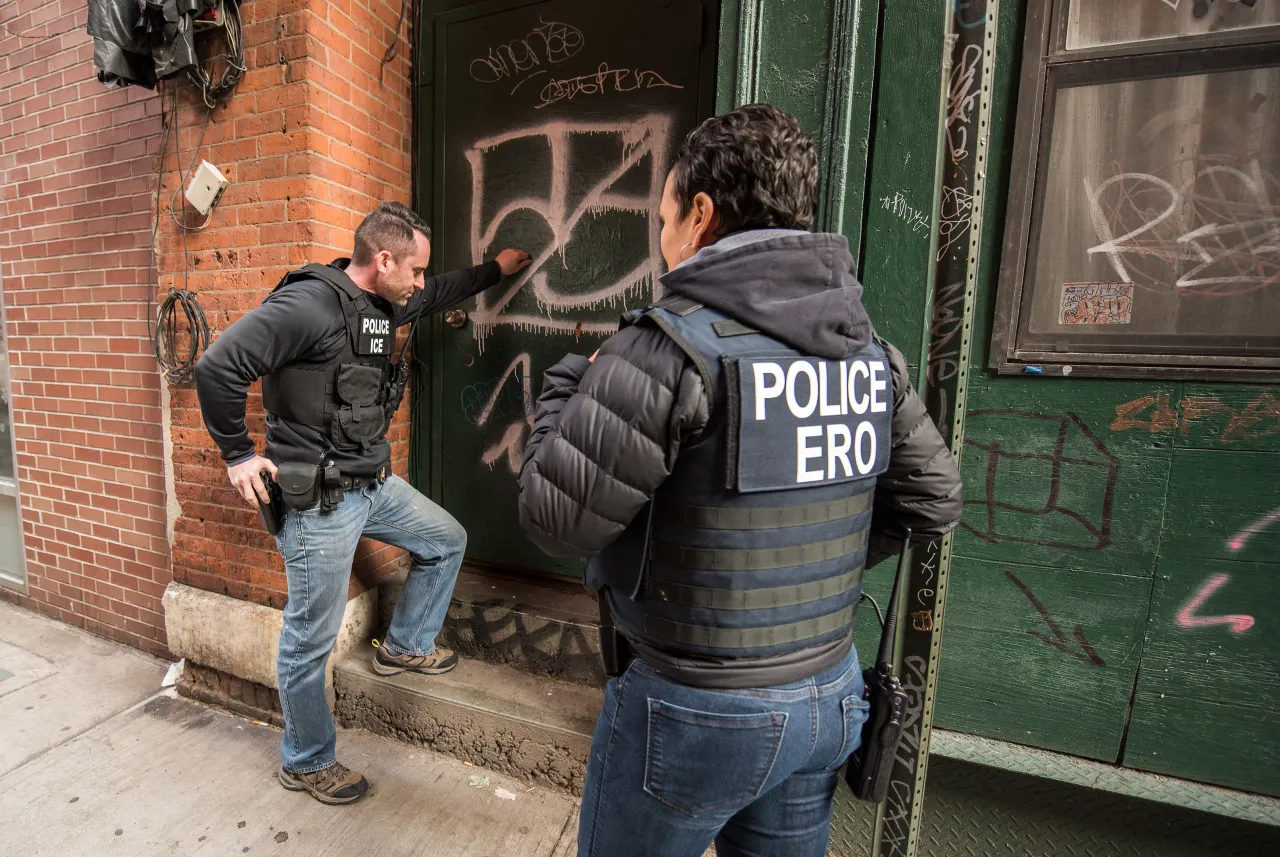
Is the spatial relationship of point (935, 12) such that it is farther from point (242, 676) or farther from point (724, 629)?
point (242, 676)

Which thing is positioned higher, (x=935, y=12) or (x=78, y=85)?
(x=78, y=85)

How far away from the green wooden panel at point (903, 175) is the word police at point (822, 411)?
0.78 metres

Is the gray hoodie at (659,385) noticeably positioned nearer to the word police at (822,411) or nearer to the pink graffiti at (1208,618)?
the word police at (822,411)

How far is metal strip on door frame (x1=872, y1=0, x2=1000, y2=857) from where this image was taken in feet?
4.98

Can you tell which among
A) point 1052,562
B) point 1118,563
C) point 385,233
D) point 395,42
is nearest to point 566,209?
point 385,233

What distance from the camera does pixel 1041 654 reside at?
190 centimetres

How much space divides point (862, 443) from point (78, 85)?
4383 millimetres

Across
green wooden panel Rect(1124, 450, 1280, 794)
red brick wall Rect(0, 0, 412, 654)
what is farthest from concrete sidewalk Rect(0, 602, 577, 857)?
green wooden panel Rect(1124, 450, 1280, 794)

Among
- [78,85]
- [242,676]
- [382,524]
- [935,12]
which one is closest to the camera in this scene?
[935,12]

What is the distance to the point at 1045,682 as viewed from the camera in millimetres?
1910

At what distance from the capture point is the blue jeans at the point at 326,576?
213 cm

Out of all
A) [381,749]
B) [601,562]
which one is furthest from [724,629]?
[381,749]

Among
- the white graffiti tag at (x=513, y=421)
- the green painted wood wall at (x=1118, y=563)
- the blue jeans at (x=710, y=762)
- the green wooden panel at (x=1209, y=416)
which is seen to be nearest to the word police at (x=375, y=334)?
the white graffiti tag at (x=513, y=421)

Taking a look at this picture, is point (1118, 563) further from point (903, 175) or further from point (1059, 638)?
point (903, 175)
